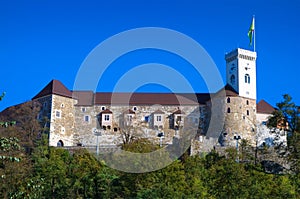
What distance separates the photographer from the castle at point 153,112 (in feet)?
217

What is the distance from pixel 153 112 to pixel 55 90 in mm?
14229

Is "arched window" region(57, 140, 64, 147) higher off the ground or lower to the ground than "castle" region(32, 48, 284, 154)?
lower

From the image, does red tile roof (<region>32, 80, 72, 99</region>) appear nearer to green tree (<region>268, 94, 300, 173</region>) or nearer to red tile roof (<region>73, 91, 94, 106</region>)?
red tile roof (<region>73, 91, 94, 106</region>)

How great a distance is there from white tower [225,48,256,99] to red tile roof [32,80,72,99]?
77.3 ft

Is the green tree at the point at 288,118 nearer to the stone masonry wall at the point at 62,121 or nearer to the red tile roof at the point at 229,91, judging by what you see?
the red tile roof at the point at 229,91

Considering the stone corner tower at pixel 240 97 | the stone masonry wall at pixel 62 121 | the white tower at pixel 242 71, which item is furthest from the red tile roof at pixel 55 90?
the white tower at pixel 242 71

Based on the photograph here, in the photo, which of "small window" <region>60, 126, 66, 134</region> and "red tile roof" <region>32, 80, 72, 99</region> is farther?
"red tile roof" <region>32, 80, 72, 99</region>

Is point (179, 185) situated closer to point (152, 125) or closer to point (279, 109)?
point (279, 109)

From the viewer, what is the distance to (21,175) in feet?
120

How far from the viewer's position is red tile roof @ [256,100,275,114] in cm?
6946

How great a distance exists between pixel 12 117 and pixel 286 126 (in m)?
34.8

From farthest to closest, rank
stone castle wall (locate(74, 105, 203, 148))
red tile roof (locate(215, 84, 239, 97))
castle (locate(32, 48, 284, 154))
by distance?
stone castle wall (locate(74, 105, 203, 148)), red tile roof (locate(215, 84, 239, 97)), castle (locate(32, 48, 284, 154))

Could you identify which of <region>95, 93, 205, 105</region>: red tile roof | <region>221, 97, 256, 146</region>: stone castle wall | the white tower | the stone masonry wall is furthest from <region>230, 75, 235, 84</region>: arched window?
the stone masonry wall

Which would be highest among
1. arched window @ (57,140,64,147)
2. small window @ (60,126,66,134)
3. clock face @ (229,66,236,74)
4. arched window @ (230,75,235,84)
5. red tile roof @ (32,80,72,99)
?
clock face @ (229,66,236,74)
